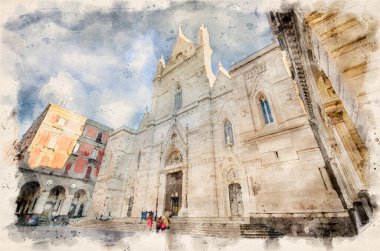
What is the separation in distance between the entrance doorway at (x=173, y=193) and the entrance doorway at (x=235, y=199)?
4175 millimetres

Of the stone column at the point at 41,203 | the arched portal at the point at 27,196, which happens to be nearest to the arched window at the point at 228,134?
the stone column at the point at 41,203

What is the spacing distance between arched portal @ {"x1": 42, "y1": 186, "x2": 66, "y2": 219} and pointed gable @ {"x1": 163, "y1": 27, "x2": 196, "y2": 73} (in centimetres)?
1944

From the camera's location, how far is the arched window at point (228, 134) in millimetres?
11789

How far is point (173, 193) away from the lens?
539 inches

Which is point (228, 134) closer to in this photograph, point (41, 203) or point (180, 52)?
point (180, 52)

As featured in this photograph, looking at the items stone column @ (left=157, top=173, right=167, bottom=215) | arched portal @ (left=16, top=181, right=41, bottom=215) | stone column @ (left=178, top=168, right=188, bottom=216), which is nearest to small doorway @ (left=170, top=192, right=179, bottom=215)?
stone column @ (left=157, top=173, right=167, bottom=215)

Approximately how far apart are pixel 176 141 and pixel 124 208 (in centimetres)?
860

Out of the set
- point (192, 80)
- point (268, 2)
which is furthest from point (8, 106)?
point (192, 80)

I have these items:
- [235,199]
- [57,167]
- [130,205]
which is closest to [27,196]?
[57,167]

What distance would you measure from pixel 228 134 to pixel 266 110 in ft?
13.9

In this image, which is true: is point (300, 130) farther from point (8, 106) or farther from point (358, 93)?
point (8, 106)

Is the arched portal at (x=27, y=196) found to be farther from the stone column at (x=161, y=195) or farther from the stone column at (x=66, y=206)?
the stone column at (x=161, y=195)

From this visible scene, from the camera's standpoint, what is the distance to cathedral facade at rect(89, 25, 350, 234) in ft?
19.5

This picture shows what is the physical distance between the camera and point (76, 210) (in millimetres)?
21266
